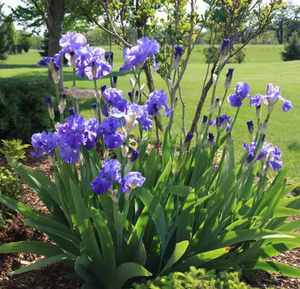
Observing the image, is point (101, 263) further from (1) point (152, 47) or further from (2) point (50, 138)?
(1) point (152, 47)

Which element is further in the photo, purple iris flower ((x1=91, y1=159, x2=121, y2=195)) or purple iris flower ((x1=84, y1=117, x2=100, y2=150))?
purple iris flower ((x1=84, y1=117, x2=100, y2=150))

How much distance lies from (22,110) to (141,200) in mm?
3892

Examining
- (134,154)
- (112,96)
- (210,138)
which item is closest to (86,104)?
(210,138)

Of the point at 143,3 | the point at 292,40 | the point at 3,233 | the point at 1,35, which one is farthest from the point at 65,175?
the point at 292,40

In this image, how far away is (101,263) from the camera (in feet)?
7.23

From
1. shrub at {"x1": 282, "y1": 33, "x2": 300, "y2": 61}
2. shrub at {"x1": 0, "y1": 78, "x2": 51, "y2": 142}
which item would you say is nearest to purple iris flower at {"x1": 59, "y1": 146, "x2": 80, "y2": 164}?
shrub at {"x1": 0, "y1": 78, "x2": 51, "y2": 142}

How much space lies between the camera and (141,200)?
2.35m

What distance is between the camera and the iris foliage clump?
2.05 metres

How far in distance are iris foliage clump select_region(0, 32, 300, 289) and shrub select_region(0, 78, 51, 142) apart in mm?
2978

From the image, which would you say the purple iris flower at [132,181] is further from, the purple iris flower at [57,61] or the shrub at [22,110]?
the shrub at [22,110]

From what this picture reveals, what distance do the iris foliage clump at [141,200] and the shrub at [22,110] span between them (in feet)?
9.77

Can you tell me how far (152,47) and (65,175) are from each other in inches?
38.1

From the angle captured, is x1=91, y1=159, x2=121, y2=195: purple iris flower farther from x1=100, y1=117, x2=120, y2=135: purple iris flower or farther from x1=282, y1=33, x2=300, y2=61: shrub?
x1=282, y1=33, x2=300, y2=61: shrub

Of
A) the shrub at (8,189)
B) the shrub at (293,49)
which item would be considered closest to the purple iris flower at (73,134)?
the shrub at (8,189)
